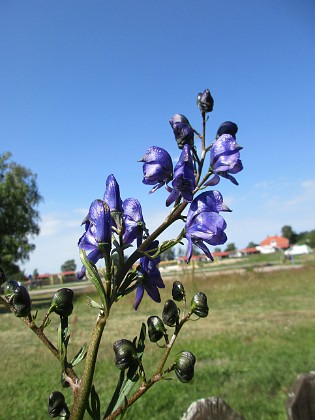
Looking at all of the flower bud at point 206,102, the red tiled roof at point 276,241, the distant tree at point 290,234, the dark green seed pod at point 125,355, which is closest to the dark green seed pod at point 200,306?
the dark green seed pod at point 125,355

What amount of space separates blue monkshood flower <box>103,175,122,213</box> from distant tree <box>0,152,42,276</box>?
70.5ft

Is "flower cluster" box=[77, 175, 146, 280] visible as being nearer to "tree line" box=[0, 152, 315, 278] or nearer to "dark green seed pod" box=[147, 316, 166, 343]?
"dark green seed pod" box=[147, 316, 166, 343]

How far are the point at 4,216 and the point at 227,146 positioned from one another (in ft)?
74.9

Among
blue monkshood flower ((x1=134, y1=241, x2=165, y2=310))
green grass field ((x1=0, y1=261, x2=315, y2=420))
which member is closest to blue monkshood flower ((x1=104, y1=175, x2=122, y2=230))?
blue monkshood flower ((x1=134, y1=241, x2=165, y2=310))

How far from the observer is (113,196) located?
938mm

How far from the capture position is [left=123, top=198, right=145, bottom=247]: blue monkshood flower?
39.4 inches

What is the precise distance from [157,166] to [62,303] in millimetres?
376

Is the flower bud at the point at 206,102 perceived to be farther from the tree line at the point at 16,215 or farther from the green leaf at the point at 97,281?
the tree line at the point at 16,215

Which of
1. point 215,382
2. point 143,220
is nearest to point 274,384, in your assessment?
point 215,382

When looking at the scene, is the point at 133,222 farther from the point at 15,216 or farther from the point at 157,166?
the point at 15,216

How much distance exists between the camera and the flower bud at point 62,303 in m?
0.92

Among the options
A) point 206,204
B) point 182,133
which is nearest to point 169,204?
point 206,204

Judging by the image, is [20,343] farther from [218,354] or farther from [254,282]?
[254,282]

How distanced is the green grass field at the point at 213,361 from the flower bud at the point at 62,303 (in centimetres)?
37
